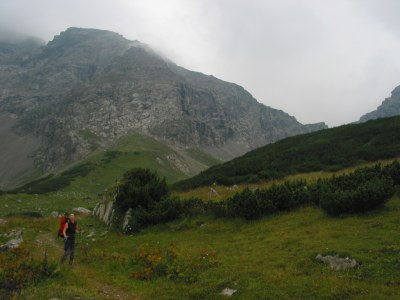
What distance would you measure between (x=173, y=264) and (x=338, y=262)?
667 cm

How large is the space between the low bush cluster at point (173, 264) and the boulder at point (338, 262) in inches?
176

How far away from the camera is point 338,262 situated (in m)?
12.9

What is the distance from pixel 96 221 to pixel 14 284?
21572 millimetres

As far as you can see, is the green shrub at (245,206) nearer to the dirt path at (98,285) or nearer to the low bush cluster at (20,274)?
the dirt path at (98,285)

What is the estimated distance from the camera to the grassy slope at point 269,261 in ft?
37.7

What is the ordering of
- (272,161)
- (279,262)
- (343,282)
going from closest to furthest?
(343,282) → (279,262) → (272,161)

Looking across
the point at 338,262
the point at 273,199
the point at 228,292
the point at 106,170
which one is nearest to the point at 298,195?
the point at 273,199

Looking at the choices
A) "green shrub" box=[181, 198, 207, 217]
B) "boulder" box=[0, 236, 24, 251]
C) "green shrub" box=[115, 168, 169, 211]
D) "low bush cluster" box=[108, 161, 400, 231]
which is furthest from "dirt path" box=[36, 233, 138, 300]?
"green shrub" box=[181, 198, 207, 217]

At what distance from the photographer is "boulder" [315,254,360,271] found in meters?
12.6

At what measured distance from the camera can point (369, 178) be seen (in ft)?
73.0

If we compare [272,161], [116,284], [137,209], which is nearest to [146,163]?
[272,161]

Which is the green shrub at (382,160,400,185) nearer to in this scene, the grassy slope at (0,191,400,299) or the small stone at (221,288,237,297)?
the grassy slope at (0,191,400,299)

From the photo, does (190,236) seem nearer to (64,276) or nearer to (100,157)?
(64,276)

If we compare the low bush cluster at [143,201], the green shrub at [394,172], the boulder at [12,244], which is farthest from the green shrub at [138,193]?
the green shrub at [394,172]
